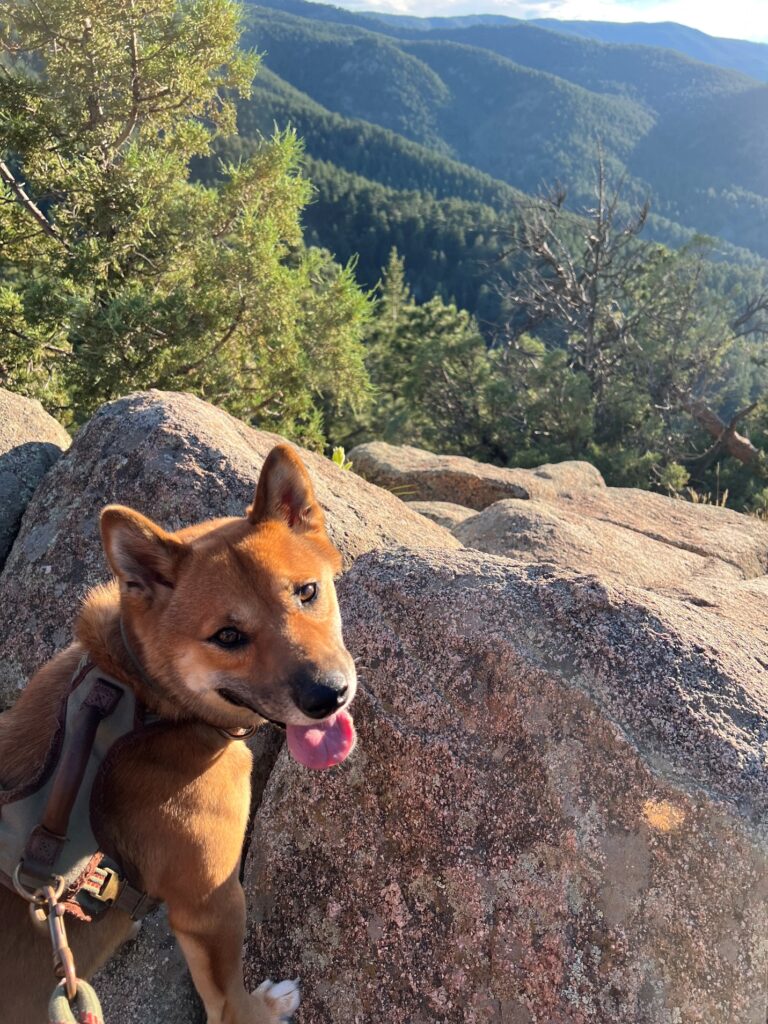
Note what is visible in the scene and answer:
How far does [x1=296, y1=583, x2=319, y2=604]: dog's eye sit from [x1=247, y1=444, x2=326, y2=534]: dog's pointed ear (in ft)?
1.10

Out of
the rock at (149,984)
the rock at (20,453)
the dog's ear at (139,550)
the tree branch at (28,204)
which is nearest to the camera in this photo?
the dog's ear at (139,550)

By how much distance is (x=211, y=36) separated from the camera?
17422 mm

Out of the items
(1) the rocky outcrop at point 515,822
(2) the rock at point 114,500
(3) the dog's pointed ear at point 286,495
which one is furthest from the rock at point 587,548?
(3) the dog's pointed ear at point 286,495

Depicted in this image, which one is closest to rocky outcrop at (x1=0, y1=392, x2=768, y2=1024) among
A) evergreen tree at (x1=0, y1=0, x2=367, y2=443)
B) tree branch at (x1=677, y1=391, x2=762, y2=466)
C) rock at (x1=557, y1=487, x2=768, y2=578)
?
rock at (x1=557, y1=487, x2=768, y2=578)

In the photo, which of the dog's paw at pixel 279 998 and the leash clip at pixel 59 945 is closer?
the leash clip at pixel 59 945

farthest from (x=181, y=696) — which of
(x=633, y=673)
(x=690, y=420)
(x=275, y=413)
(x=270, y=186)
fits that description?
(x=690, y=420)

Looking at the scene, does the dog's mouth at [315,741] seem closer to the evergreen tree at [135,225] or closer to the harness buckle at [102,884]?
the harness buckle at [102,884]

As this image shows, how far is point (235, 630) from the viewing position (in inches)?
105

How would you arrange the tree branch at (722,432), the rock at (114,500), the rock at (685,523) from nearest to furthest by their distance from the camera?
the rock at (114,500) < the rock at (685,523) < the tree branch at (722,432)

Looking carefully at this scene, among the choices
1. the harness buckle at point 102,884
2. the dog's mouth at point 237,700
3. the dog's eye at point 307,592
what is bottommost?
the harness buckle at point 102,884

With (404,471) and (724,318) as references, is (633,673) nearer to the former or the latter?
(404,471)

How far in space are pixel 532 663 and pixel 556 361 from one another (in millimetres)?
25425

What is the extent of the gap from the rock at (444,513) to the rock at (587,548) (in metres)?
1.39

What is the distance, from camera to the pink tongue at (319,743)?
272cm
